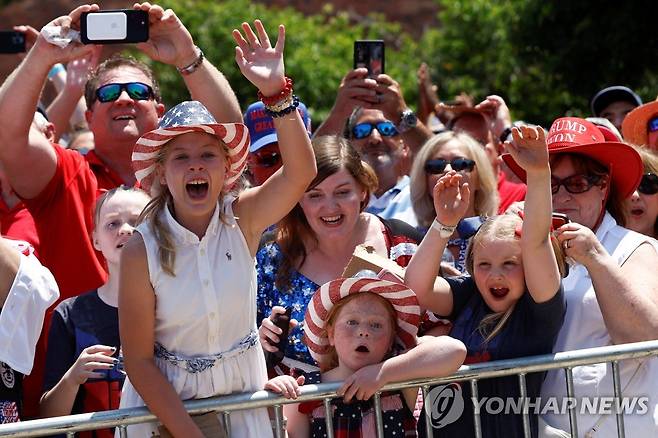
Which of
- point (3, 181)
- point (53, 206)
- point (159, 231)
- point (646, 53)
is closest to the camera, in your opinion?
point (159, 231)

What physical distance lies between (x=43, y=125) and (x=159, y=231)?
178 centimetres

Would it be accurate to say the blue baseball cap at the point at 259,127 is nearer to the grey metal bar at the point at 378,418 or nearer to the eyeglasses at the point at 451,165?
the eyeglasses at the point at 451,165

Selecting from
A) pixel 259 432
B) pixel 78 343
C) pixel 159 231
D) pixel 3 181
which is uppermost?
pixel 3 181

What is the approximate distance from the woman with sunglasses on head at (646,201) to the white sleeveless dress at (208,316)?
81.1 inches

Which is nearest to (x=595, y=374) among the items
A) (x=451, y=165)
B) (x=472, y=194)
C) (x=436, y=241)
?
(x=436, y=241)

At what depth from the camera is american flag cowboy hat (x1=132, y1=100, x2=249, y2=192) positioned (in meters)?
3.80

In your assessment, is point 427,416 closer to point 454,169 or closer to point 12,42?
point 454,169

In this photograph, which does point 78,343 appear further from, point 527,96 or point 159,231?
point 527,96

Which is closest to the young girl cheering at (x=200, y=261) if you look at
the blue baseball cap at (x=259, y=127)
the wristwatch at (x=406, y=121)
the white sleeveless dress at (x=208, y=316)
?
the white sleeveless dress at (x=208, y=316)

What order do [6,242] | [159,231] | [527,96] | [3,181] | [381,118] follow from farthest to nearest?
1. [527,96]
2. [381,118]
3. [3,181]
4. [6,242]
5. [159,231]

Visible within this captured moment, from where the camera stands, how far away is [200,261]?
148 inches

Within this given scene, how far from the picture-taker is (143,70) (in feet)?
18.1

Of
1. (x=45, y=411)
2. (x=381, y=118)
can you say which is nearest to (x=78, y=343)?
(x=45, y=411)

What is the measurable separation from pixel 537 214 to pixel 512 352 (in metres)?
0.50
